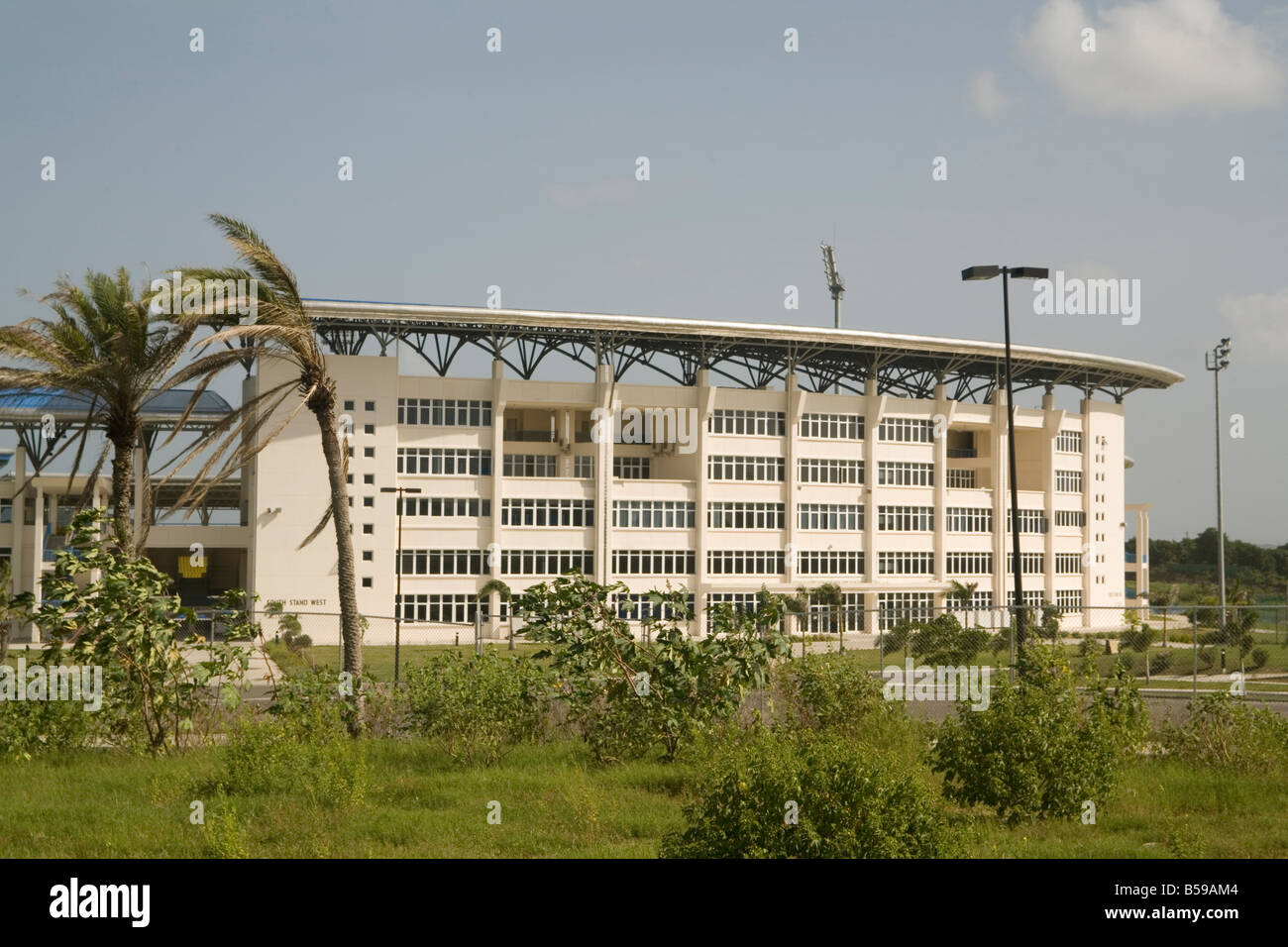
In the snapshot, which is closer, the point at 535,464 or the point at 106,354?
the point at 106,354

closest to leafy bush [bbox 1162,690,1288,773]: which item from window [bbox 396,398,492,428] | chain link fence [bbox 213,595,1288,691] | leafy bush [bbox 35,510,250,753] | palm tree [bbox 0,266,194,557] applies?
chain link fence [bbox 213,595,1288,691]

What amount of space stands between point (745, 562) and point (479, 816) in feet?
185

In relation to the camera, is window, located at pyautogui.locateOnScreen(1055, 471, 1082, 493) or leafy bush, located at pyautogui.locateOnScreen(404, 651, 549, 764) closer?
leafy bush, located at pyautogui.locateOnScreen(404, 651, 549, 764)

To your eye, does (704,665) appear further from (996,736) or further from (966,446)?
(966,446)

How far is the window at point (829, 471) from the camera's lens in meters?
68.8

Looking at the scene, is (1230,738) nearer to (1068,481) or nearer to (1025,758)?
(1025,758)

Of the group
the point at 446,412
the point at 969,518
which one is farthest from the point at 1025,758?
the point at 969,518

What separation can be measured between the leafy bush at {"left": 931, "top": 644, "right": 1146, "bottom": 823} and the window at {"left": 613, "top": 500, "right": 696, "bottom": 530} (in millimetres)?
52645

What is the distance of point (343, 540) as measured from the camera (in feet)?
64.2

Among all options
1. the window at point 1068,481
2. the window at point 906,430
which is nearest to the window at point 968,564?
the window at point 906,430

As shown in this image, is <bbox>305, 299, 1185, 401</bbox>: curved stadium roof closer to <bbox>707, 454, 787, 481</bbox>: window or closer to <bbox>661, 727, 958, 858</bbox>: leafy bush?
<bbox>707, 454, 787, 481</bbox>: window

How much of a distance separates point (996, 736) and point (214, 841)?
7155 millimetres

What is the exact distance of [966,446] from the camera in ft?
260

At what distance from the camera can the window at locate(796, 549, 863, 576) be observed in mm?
68312
